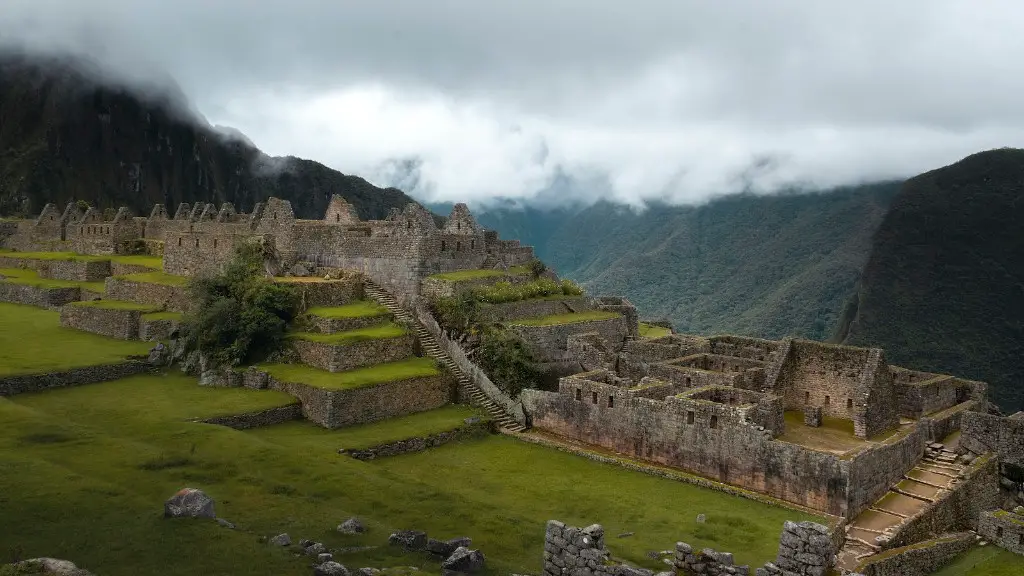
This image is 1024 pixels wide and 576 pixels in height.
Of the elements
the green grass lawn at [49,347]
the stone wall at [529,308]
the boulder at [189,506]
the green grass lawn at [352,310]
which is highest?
the stone wall at [529,308]

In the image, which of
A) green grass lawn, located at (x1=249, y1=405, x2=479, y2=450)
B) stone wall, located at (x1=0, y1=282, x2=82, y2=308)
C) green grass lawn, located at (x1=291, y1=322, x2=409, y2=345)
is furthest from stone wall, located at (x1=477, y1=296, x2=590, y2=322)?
stone wall, located at (x1=0, y1=282, x2=82, y2=308)

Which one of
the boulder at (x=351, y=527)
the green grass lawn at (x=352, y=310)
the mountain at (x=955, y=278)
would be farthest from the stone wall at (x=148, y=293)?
the mountain at (x=955, y=278)

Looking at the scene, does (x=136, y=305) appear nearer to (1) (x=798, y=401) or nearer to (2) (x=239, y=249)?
(2) (x=239, y=249)

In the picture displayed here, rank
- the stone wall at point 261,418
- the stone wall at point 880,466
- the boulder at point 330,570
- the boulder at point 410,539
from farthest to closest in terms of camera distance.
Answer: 1. the stone wall at point 261,418
2. the stone wall at point 880,466
3. the boulder at point 410,539
4. the boulder at point 330,570

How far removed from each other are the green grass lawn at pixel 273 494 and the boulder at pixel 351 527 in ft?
1.00

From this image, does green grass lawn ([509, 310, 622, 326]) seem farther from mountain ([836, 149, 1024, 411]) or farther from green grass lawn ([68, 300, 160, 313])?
mountain ([836, 149, 1024, 411])

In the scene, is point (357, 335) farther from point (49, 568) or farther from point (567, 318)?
point (49, 568)

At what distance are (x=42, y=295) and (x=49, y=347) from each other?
13.0 meters

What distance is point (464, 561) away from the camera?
41.8ft

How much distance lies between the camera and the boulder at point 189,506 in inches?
517

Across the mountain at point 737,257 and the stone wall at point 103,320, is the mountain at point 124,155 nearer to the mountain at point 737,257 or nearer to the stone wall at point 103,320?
the mountain at point 737,257

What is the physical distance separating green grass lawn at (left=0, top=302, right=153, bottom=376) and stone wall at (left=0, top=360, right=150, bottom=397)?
36cm

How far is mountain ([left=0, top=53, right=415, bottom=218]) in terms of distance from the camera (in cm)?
14400

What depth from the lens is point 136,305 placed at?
33281 millimetres
